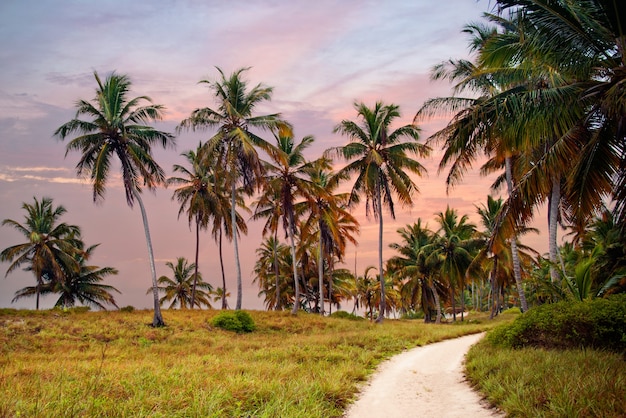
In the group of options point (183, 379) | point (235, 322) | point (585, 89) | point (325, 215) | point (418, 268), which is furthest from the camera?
point (418, 268)

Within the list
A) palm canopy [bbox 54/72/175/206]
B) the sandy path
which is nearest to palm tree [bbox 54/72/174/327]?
palm canopy [bbox 54/72/175/206]

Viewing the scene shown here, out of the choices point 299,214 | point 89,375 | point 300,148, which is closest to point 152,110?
point 300,148

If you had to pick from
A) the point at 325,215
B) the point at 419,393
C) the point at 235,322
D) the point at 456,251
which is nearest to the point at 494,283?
the point at 456,251

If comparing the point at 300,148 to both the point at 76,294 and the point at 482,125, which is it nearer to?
the point at 482,125

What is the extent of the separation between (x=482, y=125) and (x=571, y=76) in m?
2.24

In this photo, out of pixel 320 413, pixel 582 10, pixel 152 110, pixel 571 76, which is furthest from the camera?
pixel 152 110

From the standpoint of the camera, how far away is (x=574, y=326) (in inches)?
400

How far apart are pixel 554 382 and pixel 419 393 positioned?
8.46ft

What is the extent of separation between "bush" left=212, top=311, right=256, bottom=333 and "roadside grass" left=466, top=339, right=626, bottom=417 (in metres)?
14.7

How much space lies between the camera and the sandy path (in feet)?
23.2

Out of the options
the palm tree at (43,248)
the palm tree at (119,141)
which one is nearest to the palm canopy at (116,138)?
the palm tree at (119,141)

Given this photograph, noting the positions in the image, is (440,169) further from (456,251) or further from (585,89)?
(456,251)

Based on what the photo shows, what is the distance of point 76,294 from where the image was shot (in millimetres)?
39812

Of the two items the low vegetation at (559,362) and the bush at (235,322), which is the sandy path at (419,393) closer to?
the low vegetation at (559,362)
